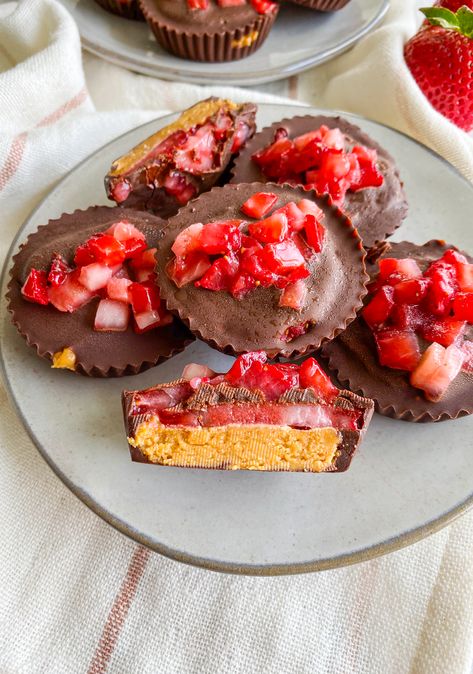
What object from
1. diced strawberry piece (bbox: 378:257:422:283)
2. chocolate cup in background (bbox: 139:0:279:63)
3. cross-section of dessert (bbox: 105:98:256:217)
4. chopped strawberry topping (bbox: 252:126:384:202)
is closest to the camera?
diced strawberry piece (bbox: 378:257:422:283)

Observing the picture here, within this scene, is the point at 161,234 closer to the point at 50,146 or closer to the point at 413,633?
the point at 50,146

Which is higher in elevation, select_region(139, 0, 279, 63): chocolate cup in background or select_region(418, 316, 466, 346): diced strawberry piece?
select_region(139, 0, 279, 63): chocolate cup in background

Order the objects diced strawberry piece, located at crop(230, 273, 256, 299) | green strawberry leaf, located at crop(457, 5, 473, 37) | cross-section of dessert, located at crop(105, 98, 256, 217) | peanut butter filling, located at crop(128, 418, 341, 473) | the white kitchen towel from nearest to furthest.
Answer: peanut butter filling, located at crop(128, 418, 341, 473)
the white kitchen towel
diced strawberry piece, located at crop(230, 273, 256, 299)
cross-section of dessert, located at crop(105, 98, 256, 217)
green strawberry leaf, located at crop(457, 5, 473, 37)

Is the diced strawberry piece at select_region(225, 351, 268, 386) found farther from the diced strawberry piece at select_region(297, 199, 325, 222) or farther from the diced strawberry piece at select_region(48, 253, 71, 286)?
the diced strawberry piece at select_region(48, 253, 71, 286)

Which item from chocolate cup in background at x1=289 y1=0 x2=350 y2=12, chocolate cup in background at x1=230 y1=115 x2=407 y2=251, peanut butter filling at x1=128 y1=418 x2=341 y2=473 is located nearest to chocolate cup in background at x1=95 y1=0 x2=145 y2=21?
chocolate cup in background at x1=289 y1=0 x2=350 y2=12

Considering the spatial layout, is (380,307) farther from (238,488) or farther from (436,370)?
(238,488)

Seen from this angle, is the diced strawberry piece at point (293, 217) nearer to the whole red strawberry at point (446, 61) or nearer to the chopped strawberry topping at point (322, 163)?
the chopped strawberry topping at point (322, 163)

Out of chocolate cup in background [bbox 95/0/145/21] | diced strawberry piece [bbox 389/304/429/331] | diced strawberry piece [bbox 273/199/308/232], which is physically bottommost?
diced strawberry piece [bbox 389/304/429/331]
